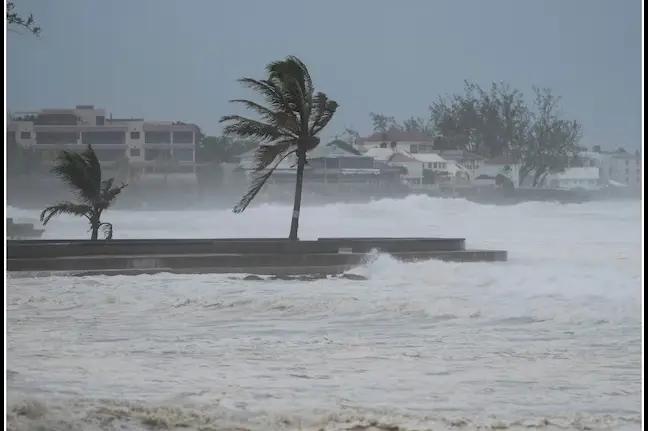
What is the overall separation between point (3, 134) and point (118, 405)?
127cm

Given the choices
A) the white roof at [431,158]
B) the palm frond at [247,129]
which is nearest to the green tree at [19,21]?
the palm frond at [247,129]

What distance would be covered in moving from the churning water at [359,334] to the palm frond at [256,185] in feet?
0.27

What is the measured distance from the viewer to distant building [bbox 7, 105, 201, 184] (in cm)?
436

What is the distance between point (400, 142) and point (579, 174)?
0.86 metres

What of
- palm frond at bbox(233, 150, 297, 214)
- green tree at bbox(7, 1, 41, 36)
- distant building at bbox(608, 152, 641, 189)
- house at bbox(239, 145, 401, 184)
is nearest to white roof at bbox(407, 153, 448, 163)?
house at bbox(239, 145, 401, 184)

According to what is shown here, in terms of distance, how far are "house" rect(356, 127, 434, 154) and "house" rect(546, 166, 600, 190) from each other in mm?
608

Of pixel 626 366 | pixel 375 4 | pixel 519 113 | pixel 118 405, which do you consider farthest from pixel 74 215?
pixel 626 366

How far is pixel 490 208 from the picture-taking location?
15.6ft

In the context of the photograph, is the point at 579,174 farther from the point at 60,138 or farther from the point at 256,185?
the point at 60,138

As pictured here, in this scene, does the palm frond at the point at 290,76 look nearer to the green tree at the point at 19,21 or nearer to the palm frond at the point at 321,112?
the palm frond at the point at 321,112

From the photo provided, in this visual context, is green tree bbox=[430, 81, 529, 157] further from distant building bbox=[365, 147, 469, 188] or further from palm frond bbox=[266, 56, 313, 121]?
palm frond bbox=[266, 56, 313, 121]

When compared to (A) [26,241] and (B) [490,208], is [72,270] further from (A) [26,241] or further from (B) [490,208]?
(B) [490,208]

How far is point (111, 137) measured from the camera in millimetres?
4555

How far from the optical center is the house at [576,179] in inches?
183
